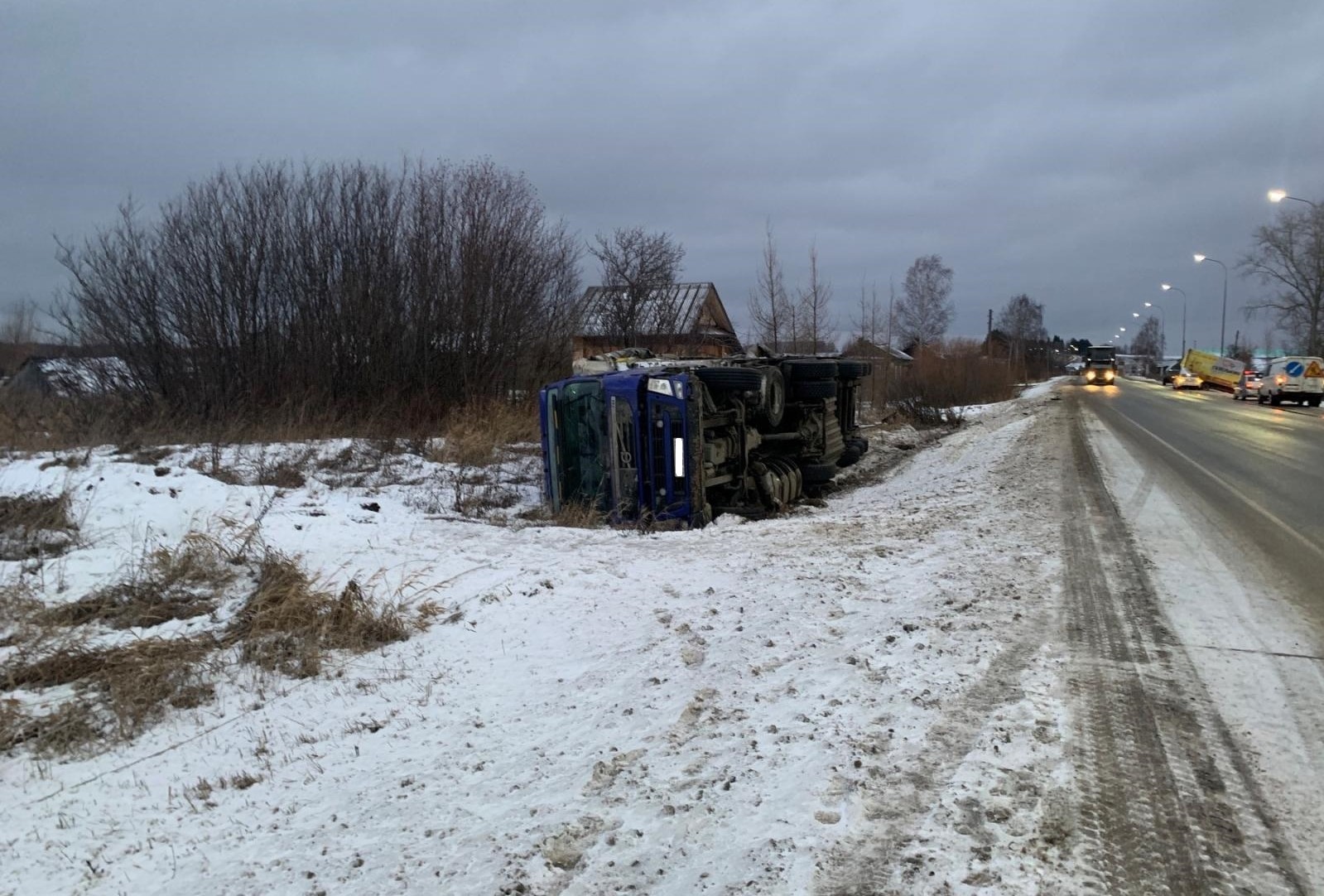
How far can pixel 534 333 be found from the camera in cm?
2191

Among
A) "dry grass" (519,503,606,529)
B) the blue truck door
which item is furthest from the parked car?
"dry grass" (519,503,606,529)

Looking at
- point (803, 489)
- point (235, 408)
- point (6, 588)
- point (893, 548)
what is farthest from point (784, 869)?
point (235, 408)

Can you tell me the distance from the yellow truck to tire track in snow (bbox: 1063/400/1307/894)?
52.4 m

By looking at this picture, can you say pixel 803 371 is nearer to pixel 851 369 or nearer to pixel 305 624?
pixel 851 369

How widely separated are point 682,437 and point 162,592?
17.0 ft

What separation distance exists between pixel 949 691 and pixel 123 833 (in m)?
3.82

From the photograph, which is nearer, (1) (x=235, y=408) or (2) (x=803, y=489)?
(2) (x=803, y=489)

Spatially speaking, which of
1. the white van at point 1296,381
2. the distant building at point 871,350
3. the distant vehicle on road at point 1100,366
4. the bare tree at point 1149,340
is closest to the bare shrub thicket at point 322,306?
the distant building at point 871,350

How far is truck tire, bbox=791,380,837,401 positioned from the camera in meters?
12.0

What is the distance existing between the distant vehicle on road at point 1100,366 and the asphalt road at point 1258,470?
38033 millimetres

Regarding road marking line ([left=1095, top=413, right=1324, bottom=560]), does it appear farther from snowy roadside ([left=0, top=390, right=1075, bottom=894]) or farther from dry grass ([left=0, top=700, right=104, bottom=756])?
dry grass ([left=0, top=700, right=104, bottom=756])

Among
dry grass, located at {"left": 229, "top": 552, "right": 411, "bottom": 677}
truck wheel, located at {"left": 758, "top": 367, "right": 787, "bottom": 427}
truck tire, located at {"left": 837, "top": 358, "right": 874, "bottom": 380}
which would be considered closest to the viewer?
dry grass, located at {"left": 229, "top": 552, "right": 411, "bottom": 677}

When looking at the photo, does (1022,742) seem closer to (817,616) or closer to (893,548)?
(817,616)

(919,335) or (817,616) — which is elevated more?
(919,335)
